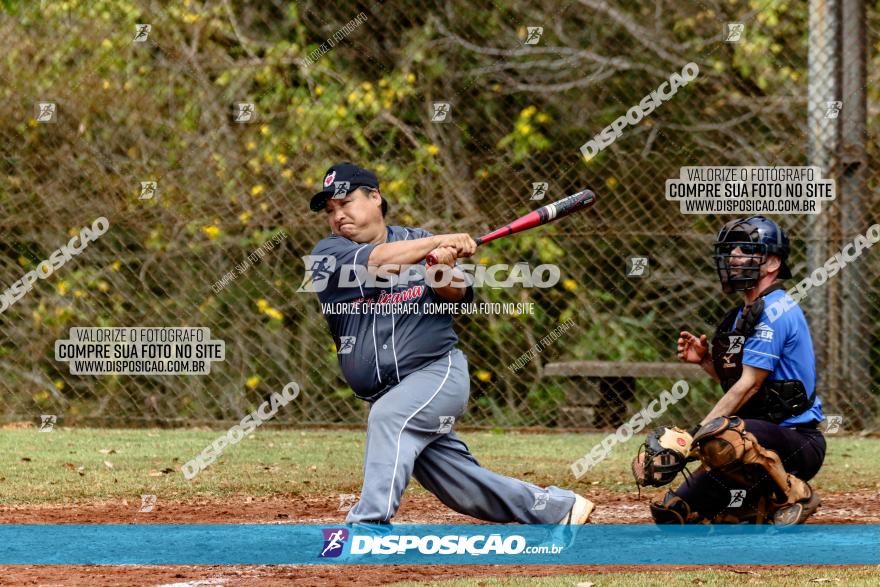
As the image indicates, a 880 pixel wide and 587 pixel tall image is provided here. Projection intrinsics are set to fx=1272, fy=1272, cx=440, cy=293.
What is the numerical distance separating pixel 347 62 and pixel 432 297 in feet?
20.4

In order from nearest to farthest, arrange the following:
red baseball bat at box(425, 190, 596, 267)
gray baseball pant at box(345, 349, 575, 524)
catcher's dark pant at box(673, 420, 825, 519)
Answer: gray baseball pant at box(345, 349, 575, 524) < red baseball bat at box(425, 190, 596, 267) < catcher's dark pant at box(673, 420, 825, 519)

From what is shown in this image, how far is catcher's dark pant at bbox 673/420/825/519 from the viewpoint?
5496mm

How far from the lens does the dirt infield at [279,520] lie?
4.51 metres

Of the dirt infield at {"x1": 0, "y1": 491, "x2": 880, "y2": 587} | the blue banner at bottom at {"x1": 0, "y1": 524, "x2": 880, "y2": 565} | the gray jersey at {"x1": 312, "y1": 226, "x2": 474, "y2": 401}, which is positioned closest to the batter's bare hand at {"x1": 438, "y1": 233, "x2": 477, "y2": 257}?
the gray jersey at {"x1": 312, "y1": 226, "x2": 474, "y2": 401}

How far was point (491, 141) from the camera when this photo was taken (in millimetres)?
10398

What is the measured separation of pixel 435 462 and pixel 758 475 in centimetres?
148

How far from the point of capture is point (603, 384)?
32.5 ft

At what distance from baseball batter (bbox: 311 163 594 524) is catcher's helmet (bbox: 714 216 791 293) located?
1373 mm

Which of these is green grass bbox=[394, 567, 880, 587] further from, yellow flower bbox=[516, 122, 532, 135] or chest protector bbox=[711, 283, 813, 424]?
yellow flower bbox=[516, 122, 532, 135]

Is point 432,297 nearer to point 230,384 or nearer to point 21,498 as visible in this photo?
point 21,498

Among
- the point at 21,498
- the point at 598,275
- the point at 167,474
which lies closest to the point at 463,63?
the point at 598,275

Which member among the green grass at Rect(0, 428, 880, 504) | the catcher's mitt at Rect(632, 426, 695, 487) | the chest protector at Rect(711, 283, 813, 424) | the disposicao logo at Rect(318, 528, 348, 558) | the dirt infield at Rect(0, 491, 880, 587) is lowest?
the green grass at Rect(0, 428, 880, 504)

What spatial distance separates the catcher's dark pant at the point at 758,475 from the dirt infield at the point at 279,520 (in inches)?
14.7

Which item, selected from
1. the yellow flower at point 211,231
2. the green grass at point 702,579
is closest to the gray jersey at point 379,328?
the green grass at point 702,579
